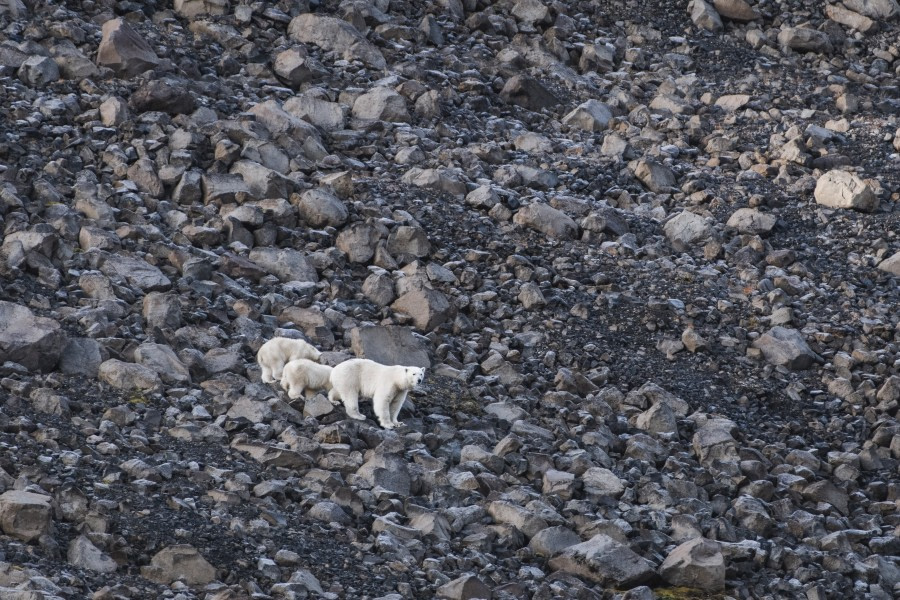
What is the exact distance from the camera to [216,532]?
9.33 metres

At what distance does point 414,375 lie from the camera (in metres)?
11.5

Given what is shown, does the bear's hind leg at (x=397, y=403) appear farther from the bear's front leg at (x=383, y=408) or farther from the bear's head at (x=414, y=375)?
the bear's head at (x=414, y=375)

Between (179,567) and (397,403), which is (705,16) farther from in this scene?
(179,567)

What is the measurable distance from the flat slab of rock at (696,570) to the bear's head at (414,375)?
2.77m

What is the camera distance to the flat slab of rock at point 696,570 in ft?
32.9

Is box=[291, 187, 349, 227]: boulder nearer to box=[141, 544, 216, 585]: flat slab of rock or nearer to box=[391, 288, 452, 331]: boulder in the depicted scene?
box=[391, 288, 452, 331]: boulder

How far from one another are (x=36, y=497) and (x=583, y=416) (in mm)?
5448

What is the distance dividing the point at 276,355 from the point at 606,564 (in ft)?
12.3

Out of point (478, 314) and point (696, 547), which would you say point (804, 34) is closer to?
point (478, 314)

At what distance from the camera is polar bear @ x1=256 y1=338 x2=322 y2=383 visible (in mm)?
11828

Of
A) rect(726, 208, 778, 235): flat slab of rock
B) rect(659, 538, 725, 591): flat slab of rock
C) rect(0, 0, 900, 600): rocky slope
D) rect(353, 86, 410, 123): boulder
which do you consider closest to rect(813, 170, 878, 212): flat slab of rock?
rect(0, 0, 900, 600): rocky slope

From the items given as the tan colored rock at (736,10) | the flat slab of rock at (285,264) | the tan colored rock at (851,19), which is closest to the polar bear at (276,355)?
the flat slab of rock at (285,264)

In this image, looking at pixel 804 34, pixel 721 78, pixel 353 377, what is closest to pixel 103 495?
pixel 353 377

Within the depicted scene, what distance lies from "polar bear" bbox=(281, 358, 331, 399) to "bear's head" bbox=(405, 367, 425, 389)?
2.57 ft
